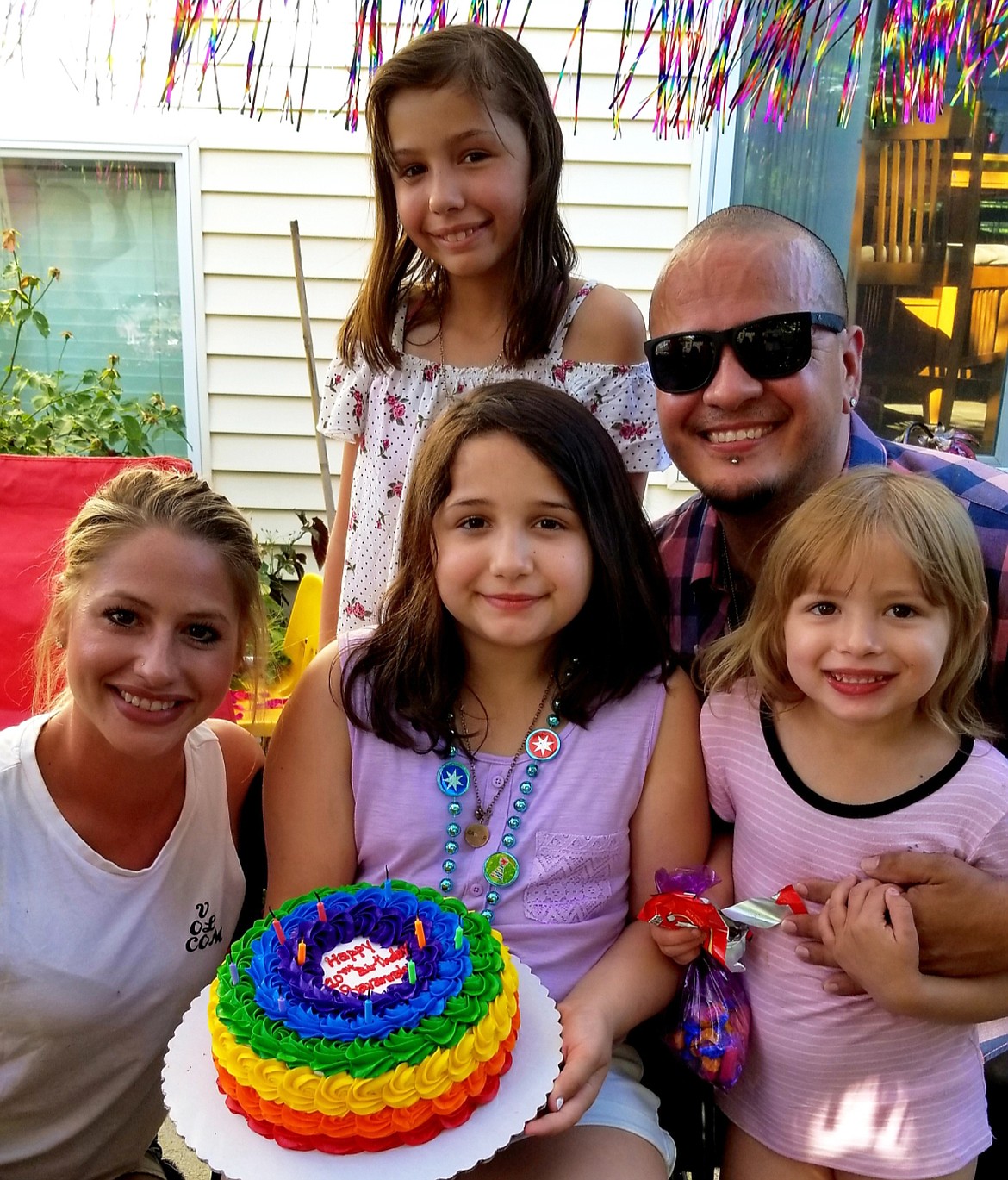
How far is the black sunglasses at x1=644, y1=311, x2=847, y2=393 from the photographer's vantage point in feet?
6.31

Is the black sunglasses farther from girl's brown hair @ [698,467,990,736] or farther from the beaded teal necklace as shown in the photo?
the beaded teal necklace

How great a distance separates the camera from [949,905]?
154cm

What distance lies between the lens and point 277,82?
438 cm

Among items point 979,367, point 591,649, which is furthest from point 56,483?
point 979,367

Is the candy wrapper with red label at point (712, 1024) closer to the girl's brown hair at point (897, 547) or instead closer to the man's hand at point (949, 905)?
the man's hand at point (949, 905)

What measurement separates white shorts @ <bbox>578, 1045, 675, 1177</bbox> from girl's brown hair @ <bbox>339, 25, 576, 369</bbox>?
5.29 ft

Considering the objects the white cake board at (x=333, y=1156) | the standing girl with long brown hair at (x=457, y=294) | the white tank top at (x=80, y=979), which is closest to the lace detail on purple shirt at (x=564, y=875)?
the white cake board at (x=333, y=1156)

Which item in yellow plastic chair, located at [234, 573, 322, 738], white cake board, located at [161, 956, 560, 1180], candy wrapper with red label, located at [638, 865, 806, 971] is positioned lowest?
yellow plastic chair, located at [234, 573, 322, 738]

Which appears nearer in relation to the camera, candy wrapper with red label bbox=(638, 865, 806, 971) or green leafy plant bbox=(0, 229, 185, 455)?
candy wrapper with red label bbox=(638, 865, 806, 971)

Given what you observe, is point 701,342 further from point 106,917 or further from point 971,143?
point 971,143

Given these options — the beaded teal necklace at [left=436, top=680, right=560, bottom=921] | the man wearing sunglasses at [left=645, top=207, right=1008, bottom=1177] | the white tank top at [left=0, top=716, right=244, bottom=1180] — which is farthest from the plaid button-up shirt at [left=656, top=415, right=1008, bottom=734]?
the white tank top at [left=0, top=716, right=244, bottom=1180]

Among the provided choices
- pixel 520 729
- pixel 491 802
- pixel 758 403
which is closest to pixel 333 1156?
pixel 491 802

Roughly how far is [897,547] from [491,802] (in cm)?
84

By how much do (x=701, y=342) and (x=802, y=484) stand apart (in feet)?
1.27
